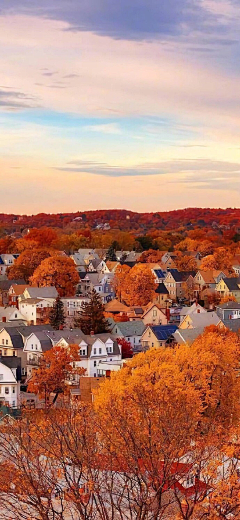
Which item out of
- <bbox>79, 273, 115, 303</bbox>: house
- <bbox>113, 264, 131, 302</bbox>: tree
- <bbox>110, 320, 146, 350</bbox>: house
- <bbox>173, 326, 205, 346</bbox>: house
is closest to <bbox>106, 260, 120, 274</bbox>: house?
<bbox>79, 273, 115, 303</bbox>: house

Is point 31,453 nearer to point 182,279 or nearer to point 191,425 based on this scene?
point 191,425

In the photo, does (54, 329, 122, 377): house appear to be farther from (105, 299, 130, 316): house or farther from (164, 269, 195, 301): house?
(164, 269, 195, 301): house

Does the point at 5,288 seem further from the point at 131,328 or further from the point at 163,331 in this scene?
the point at 163,331

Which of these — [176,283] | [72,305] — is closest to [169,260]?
[176,283]

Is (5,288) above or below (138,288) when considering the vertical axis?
above

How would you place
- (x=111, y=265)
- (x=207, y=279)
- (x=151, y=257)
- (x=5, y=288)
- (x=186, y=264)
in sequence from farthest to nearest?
(x=151, y=257), (x=111, y=265), (x=186, y=264), (x=207, y=279), (x=5, y=288)

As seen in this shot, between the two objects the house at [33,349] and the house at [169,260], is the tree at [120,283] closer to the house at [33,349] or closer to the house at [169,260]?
the house at [169,260]

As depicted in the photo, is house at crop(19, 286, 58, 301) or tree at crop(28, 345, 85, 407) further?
house at crop(19, 286, 58, 301)
